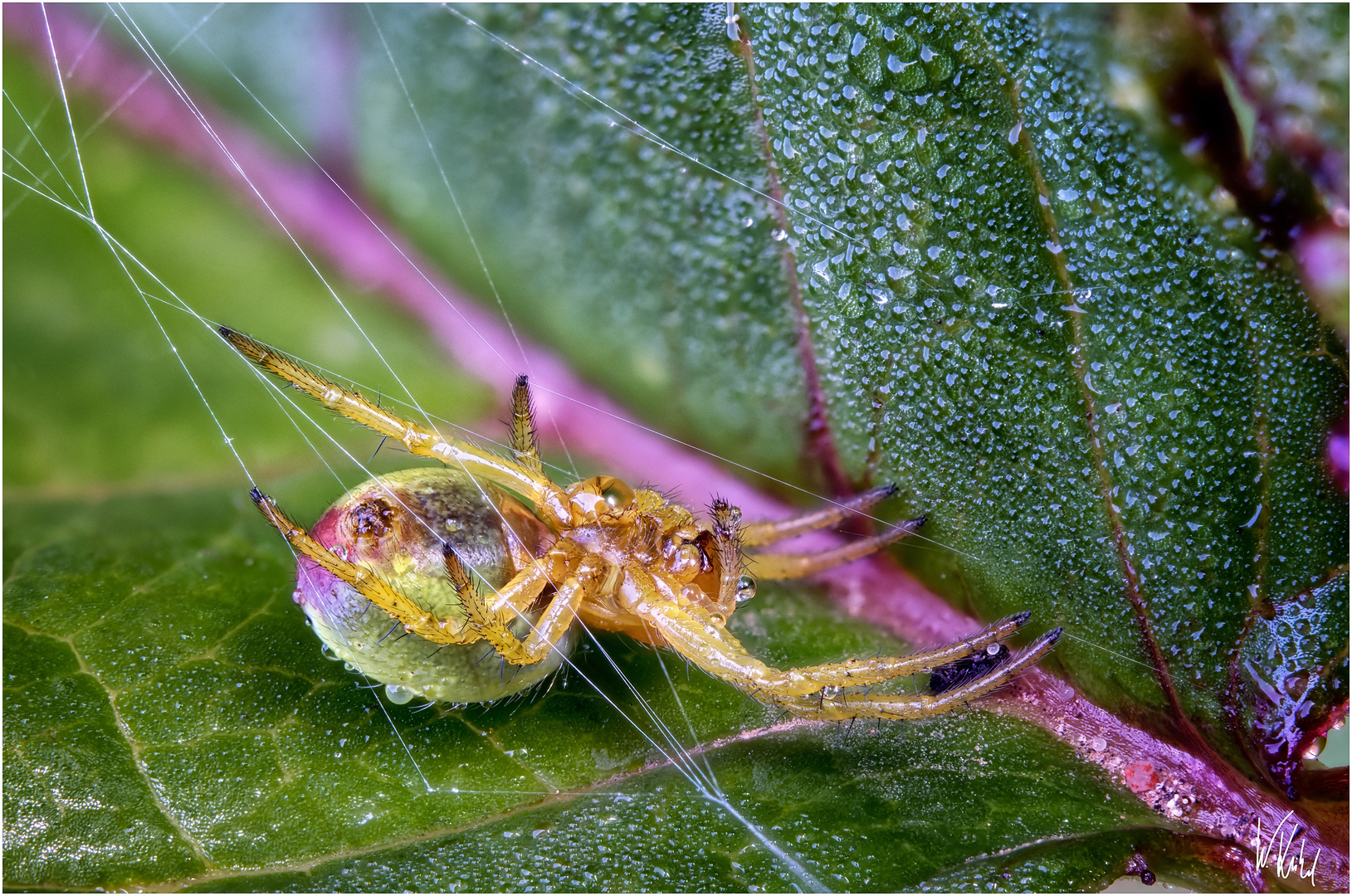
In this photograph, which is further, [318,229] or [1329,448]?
[318,229]

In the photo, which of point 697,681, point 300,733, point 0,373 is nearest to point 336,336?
point 0,373

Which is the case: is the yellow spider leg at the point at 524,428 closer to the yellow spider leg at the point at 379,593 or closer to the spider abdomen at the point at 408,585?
the spider abdomen at the point at 408,585

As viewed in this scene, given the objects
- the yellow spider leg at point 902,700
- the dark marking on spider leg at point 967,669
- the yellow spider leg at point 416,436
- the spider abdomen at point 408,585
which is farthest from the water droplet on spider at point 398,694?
the dark marking on spider leg at point 967,669

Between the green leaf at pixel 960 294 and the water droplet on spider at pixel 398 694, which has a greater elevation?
the green leaf at pixel 960 294

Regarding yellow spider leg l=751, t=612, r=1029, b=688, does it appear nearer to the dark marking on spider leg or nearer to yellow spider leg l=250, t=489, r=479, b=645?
the dark marking on spider leg

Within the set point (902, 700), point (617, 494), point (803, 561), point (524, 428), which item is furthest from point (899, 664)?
point (524, 428)

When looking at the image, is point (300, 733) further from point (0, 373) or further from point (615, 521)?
point (0, 373)

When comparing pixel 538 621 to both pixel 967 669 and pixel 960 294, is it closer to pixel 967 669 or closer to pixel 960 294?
pixel 967 669
